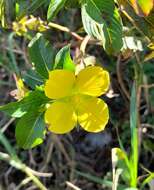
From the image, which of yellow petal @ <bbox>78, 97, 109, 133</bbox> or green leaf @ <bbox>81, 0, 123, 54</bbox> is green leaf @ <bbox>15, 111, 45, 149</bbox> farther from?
green leaf @ <bbox>81, 0, 123, 54</bbox>

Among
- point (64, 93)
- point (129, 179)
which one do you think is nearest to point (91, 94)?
point (64, 93)

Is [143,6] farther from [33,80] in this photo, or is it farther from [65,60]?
[33,80]

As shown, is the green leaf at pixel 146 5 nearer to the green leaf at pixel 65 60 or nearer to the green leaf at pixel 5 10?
the green leaf at pixel 65 60

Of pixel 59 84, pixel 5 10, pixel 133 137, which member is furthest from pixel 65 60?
pixel 133 137

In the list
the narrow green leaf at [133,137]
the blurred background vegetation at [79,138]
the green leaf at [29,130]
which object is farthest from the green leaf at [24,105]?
the blurred background vegetation at [79,138]

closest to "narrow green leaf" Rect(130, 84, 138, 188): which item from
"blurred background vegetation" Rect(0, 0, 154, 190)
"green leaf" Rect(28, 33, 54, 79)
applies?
"blurred background vegetation" Rect(0, 0, 154, 190)

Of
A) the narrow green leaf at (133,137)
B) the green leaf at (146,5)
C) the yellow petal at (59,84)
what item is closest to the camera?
the green leaf at (146,5)

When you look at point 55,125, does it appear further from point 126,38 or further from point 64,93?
point 126,38
